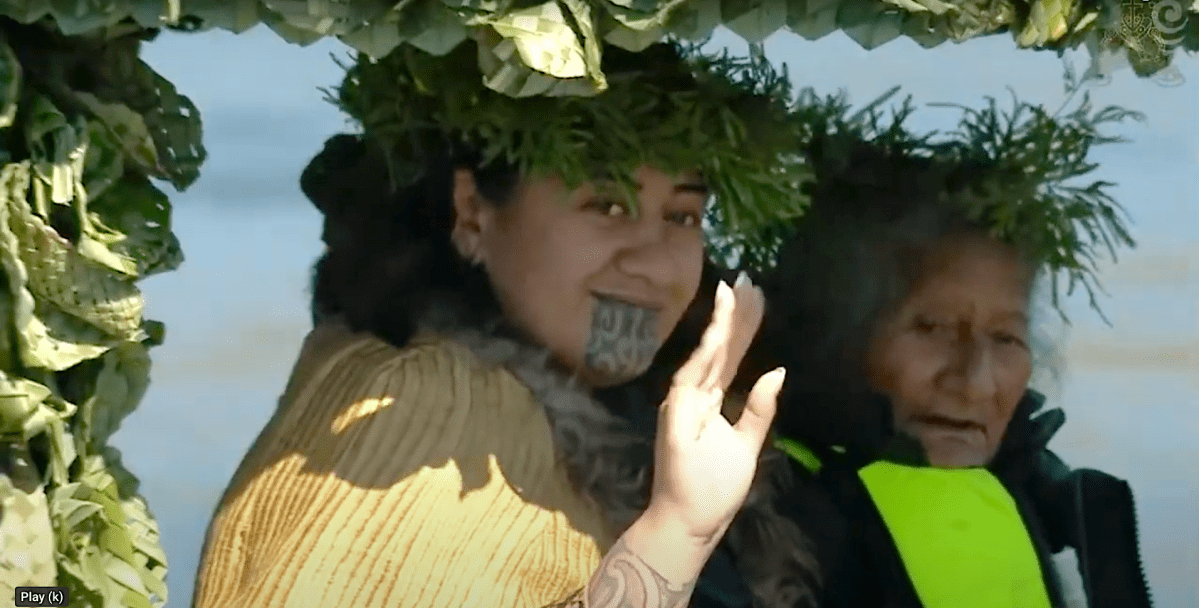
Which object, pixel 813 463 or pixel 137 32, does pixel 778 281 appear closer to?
pixel 813 463

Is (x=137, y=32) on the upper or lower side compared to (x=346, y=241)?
upper

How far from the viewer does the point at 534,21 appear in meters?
1.69

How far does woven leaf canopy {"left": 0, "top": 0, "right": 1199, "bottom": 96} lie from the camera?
1689 millimetres

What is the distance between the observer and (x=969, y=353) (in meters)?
2.18

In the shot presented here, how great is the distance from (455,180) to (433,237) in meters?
0.05

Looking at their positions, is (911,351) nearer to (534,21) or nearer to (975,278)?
(975,278)

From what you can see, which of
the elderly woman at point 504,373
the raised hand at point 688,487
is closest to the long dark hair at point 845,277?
the elderly woman at point 504,373

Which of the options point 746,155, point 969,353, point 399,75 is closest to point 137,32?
point 399,75

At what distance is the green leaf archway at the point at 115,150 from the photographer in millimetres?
1699

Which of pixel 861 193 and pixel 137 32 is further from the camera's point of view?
pixel 861 193

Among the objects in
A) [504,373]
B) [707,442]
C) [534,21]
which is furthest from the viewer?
[504,373]

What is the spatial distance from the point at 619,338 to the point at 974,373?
1.33 ft

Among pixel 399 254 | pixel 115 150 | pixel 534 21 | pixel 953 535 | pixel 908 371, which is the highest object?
pixel 534 21

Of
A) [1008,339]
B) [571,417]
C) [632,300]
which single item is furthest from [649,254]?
[1008,339]
